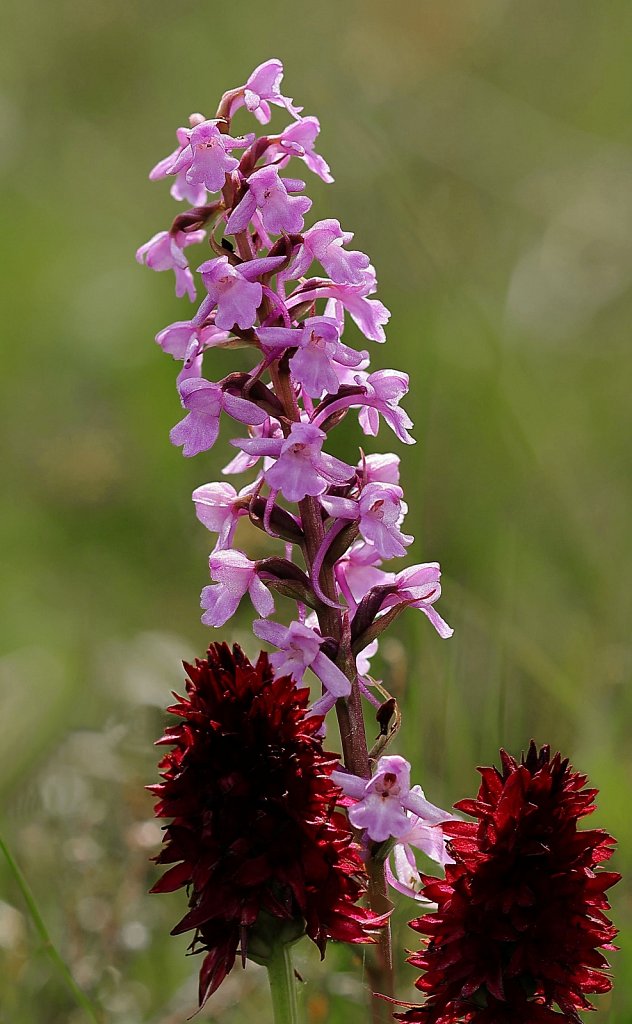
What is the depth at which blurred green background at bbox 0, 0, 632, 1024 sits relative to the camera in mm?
2162

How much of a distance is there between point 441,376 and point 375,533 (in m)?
2.72

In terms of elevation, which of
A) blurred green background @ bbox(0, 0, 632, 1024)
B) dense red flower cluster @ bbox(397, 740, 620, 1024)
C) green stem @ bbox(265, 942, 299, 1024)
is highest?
blurred green background @ bbox(0, 0, 632, 1024)

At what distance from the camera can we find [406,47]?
4969mm

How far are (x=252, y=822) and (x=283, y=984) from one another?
193 mm

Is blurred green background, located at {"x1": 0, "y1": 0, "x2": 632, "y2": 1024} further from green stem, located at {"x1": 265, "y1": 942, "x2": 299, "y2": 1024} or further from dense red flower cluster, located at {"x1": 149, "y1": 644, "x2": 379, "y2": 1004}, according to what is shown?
dense red flower cluster, located at {"x1": 149, "y1": 644, "x2": 379, "y2": 1004}

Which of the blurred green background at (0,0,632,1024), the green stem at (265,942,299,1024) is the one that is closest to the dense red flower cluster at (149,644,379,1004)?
the green stem at (265,942,299,1024)

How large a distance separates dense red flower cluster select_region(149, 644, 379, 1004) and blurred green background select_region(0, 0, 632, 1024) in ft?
1.84

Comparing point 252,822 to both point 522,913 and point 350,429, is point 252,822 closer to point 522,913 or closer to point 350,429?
point 522,913

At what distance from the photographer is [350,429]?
3521 mm

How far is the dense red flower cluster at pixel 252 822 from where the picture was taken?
118 centimetres

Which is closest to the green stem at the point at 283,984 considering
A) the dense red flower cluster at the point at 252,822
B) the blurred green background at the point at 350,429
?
the dense red flower cluster at the point at 252,822

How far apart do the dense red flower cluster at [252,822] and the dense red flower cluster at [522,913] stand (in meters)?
0.09

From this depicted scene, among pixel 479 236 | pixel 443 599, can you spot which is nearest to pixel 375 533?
pixel 443 599

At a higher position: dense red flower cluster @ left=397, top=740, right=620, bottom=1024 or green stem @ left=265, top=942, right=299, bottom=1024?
dense red flower cluster @ left=397, top=740, right=620, bottom=1024
